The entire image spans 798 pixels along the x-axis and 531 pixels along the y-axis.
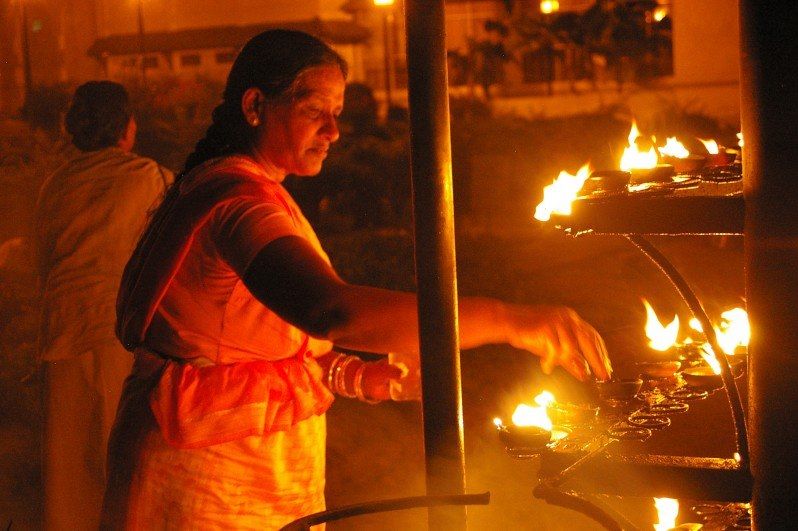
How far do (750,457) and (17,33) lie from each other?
13273mm

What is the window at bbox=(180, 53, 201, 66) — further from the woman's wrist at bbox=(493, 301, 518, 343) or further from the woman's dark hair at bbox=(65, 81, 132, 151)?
the woman's wrist at bbox=(493, 301, 518, 343)

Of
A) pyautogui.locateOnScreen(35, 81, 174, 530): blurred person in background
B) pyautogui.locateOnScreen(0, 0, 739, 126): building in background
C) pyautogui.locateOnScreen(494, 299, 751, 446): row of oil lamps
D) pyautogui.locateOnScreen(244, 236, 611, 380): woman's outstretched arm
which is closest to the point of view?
pyautogui.locateOnScreen(244, 236, 611, 380): woman's outstretched arm

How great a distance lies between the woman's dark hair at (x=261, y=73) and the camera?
8.00 ft

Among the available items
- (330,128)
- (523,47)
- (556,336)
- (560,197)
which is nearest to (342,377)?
(330,128)

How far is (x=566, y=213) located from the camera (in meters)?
1.92

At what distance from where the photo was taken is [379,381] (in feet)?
8.70

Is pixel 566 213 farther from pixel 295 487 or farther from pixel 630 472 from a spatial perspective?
pixel 295 487

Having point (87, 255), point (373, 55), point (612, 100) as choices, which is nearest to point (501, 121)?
point (612, 100)

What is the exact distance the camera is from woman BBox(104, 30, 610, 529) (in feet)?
7.53

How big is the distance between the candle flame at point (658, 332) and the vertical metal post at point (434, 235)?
1.18 metres

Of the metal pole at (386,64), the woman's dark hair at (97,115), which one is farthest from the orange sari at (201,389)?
the metal pole at (386,64)

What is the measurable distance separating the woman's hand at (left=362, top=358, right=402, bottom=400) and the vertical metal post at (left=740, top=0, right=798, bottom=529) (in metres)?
1.09

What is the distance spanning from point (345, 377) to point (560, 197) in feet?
2.70

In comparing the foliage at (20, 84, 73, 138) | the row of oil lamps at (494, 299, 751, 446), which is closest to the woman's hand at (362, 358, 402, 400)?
the row of oil lamps at (494, 299, 751, 446)
